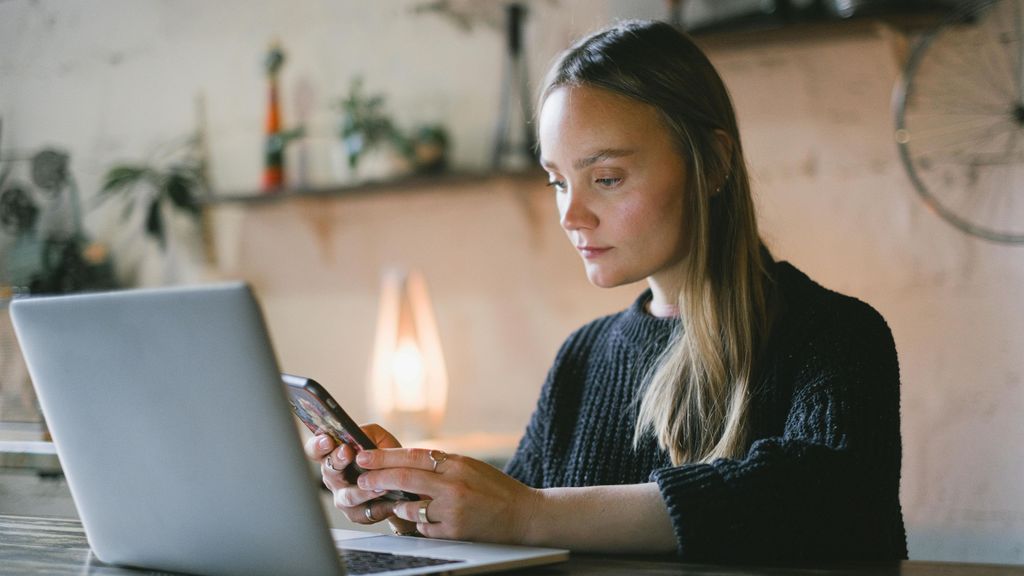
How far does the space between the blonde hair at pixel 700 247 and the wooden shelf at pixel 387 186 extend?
150 cm

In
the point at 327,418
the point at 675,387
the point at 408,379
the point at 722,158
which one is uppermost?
the point at 722,158

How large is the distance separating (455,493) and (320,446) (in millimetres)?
161

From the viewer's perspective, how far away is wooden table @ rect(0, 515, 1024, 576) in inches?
34.4

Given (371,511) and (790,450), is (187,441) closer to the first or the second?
(371,511)

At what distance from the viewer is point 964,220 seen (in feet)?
7.93

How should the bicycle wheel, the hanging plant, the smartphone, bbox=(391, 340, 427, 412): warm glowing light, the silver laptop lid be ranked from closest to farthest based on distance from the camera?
the silver laptop lid → the smartphone → the bicycle wheel → bbox=(391, 340, 427, 412): warm glowing light → the hanging plant

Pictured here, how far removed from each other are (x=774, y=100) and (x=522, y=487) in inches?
72.8

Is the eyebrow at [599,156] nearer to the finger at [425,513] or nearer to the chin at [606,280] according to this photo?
the chin at [606,280]

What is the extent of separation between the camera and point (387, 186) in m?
2.93

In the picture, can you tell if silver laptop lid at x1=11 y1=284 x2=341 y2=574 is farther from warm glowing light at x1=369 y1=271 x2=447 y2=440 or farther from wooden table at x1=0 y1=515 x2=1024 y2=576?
warm glowing light at x1=369 y1=271 x2=447 y2=440

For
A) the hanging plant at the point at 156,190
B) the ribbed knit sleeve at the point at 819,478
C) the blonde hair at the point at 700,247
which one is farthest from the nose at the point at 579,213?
the hanging plant at the point at 156,190

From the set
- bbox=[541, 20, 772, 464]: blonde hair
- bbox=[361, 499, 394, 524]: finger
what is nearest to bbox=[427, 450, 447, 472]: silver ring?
bbox=[361, 499, 394, 524]: finger

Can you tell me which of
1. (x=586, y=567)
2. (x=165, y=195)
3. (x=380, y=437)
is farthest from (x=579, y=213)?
(x=165, y=195)

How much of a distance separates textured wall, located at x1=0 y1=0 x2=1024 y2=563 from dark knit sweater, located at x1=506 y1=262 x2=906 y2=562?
90cm
